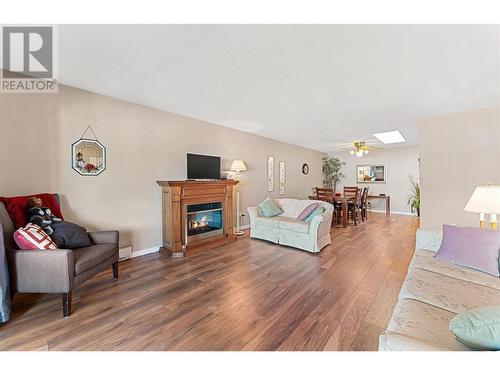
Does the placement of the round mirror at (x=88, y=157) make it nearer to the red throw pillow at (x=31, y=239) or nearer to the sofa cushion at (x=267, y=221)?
the red throw pillow at (x=31, y=239)

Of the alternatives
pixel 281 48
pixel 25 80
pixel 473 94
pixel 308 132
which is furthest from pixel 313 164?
pixel 25 80

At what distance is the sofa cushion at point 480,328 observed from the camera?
79 centimetres

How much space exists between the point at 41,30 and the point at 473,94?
4.65 meters

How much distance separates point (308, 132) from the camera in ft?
16.7

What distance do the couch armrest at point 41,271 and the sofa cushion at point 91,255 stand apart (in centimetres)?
13

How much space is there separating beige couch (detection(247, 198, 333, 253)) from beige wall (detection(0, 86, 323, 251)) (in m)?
1.68

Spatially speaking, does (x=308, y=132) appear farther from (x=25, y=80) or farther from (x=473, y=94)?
(x=25, y=80)

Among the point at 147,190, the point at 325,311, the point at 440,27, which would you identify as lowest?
the point at 325,311

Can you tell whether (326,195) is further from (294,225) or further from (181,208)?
(181,208)

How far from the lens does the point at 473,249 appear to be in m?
1.82

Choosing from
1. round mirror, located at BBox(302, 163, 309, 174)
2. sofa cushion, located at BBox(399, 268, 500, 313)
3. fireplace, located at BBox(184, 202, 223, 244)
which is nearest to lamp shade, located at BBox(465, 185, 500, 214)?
sofa cushion, located at BBox(399, 268, 500, 313)

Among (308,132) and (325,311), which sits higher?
(308,132)

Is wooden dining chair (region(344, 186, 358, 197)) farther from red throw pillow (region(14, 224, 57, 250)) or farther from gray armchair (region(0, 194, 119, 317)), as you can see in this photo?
red throw pillow (region(14, 224, 57, 250))

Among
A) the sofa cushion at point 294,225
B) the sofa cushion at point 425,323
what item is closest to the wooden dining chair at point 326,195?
the sofa cushion at point 294,225
